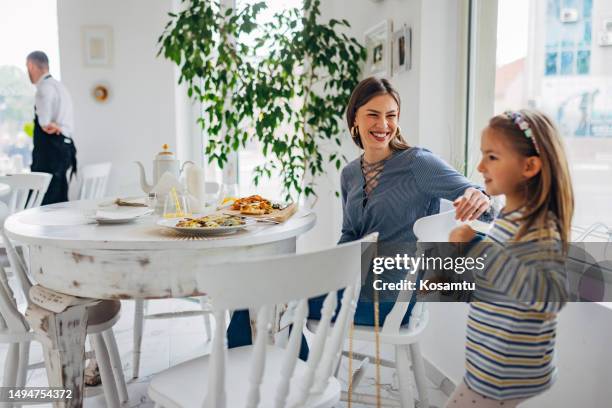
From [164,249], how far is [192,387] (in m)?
0.35

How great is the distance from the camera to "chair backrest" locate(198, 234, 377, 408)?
39.6 inches

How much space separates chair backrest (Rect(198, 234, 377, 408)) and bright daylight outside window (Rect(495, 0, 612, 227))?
64cm

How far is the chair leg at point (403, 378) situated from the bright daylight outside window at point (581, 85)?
614 millimetres

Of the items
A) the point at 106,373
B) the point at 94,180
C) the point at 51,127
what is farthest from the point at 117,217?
the point at 51,127

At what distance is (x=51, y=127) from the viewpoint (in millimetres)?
4207

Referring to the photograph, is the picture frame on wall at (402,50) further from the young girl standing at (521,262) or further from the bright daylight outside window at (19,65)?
the bright daylight outside window at (19,65)

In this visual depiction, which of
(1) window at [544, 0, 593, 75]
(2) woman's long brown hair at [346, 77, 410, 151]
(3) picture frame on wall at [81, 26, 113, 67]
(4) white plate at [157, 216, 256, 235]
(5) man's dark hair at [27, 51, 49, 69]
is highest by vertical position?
(3) picture frame on wall at [81, 26, 113, 67]

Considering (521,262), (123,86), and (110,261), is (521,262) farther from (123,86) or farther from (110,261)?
(123,86)

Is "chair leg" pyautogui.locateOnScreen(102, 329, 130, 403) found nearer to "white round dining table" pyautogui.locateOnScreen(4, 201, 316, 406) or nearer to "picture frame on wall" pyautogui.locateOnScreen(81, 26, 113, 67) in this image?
"white round dining table" pyautogui.locateOnScreen(4, 201, 316, 406)

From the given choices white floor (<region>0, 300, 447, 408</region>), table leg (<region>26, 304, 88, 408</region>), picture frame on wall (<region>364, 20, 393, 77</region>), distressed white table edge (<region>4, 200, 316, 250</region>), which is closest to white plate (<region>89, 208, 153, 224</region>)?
distressed white table edge (<region>4, 200, 316, 250</region>)

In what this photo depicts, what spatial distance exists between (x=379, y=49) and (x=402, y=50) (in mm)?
374

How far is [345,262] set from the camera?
1132mm

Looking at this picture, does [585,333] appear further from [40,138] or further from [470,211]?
[40,138]

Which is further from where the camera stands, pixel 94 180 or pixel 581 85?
pixel 94 180
